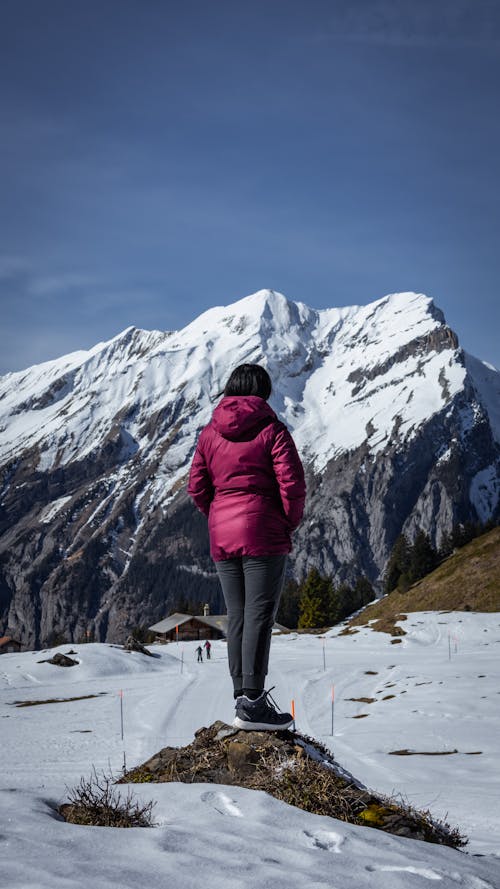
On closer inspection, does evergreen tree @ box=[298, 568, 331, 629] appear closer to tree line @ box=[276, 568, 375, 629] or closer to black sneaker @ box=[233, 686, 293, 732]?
tree line @ box=[276, 568, 375, 629]

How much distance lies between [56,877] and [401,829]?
2980 millimetres

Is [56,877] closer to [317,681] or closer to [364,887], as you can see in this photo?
[364,887]

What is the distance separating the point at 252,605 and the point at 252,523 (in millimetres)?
797

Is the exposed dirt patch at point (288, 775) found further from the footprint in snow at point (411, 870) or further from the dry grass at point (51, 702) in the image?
the dry grass at point (51, 702)

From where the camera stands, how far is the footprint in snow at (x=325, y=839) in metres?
4.29

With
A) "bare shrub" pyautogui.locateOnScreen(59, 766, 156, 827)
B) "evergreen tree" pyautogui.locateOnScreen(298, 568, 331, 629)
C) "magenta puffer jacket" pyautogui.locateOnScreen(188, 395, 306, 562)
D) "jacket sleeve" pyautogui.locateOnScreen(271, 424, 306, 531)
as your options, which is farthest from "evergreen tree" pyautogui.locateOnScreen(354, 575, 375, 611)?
"bare shrub" pyautogui.locateOnScreen(59, 766, 156, 827)

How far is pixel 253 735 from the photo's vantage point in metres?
6.78

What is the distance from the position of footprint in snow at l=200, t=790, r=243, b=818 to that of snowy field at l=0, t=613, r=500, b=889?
0.01 meters

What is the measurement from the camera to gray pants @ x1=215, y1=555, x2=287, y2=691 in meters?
6.78

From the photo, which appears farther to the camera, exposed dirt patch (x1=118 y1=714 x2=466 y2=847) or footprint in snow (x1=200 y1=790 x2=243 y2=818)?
exposed dirt patch (x1=118 y1=714 x2=466 y2=847)

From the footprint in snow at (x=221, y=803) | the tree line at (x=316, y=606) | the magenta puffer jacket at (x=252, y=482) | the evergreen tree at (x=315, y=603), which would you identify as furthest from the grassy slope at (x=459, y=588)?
the footprint in snow at (x=221, y=803)

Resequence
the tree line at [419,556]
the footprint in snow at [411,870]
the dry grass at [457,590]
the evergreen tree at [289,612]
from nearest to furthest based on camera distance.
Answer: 1. the footprint in snow at [411,870]
2. the dry grass at [457,590]
3. the tree line at [419,556]
4. the evergreen tree at [289,612]

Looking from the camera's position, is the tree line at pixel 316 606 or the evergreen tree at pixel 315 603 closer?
the evergreen tree at pixel 315 603

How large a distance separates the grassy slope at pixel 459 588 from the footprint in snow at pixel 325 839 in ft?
251
